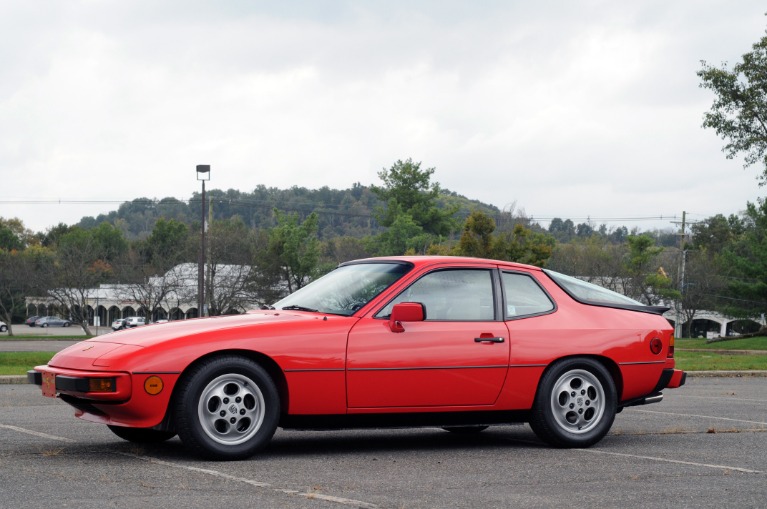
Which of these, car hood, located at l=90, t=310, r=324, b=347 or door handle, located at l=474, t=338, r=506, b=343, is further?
door handle, located at l=474, t=338, r=506, b=343

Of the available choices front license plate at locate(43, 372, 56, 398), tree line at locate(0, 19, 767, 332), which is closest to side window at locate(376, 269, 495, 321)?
front license plate at locate(43, 372, 56, 398)

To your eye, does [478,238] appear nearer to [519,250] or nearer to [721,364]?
[519,250]

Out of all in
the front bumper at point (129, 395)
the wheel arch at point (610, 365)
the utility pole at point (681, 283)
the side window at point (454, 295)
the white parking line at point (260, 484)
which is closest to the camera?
the white parking line at point (260, 484)

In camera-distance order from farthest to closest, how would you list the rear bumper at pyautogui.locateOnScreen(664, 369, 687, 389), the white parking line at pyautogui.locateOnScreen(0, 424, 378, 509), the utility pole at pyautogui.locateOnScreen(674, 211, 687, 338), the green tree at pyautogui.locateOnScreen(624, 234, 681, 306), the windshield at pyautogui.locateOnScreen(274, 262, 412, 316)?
the utility pole at pyautogui.locateOnScreen(674, 211, 687, 338) → the green tree at pyautogui.locateOnScreen(624, 234, 681, 306) → the rear bumper at pyautogui.locateOnScreen(664, 369, 687, 389) → the windshield at pyautogui.locateOnScreen(274, 262, 412, 316) → the white parking line at pyautogui.locateOnScreen(0, 424, 378, 509)

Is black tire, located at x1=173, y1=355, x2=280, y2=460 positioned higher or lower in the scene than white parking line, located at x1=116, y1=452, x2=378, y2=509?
higher

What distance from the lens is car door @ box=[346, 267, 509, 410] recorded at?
25.1 feet

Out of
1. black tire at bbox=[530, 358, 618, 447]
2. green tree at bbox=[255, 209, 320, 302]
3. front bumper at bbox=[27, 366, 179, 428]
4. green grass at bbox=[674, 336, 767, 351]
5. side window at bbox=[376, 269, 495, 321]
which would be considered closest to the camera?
Result: front bumper at bbox=[27, 366, 179, 428]

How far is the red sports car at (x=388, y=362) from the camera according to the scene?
23.4ft

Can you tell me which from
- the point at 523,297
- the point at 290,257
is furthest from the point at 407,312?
the point at 290,257

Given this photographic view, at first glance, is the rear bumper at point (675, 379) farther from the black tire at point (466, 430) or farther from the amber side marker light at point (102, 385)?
the amber side marker light at point (102, 385)

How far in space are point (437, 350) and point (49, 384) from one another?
280cm

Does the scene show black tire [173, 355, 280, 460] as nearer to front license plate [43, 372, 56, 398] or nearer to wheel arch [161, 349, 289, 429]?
wheel arch [161, 349, 289, 429]

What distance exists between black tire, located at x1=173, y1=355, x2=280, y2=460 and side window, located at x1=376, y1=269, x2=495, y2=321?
1213 millimetres

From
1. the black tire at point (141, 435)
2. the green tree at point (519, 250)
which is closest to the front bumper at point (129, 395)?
the black tire at point (141, 435)
